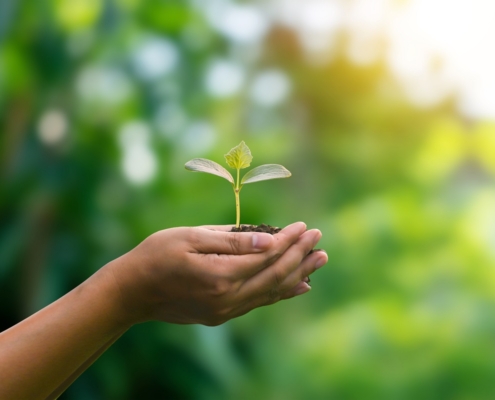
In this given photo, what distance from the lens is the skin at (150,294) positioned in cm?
Result: 53

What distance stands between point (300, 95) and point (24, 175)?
0.96 m

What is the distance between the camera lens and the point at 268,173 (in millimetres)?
678

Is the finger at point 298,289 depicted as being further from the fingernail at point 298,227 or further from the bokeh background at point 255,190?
the bokeh background at point 255,190

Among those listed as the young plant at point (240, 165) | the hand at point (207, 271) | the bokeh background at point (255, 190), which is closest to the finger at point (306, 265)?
the hand at point (207, 271)

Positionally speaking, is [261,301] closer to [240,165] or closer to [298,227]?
[298,227]

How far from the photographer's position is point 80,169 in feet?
6.03

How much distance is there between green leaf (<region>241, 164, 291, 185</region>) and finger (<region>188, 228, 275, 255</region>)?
0.46ft

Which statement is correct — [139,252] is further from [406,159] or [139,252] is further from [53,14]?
[53,14]

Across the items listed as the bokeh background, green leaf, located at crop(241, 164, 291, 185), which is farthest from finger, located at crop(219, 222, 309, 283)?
the bokeh background

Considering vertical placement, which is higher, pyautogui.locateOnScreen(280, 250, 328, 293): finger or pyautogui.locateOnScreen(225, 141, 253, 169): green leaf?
pyautogui.locateOnScreen(225, 141, 253, 169): green leaf

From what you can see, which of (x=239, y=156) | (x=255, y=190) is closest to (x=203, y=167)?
(x=239, y=156)

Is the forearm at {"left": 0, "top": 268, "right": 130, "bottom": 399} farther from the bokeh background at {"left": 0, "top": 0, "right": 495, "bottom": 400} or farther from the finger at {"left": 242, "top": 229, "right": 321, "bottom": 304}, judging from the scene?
the bokeh background at {"left": 0, "top": 0, "right": 495, "bottom": 400}

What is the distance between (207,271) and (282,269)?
0.27 feet

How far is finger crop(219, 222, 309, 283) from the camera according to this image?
1.76ft
